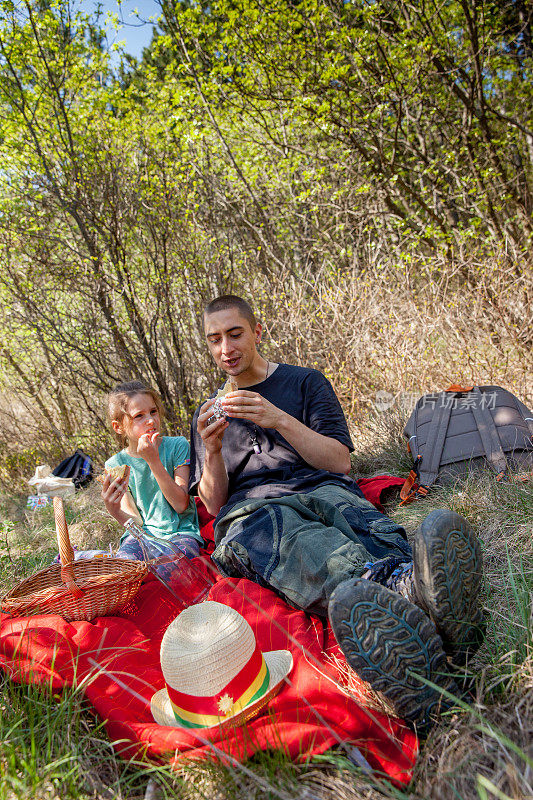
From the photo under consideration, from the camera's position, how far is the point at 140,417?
10.3 feet

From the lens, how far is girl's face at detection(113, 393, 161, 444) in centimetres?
311

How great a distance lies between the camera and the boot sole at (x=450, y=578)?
4.90ft

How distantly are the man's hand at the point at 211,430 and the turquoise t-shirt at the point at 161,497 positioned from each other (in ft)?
2.32

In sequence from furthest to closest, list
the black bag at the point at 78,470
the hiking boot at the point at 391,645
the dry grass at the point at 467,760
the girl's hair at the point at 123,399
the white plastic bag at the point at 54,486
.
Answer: the black bag at the point at 78,470
the white plastic bag at the point at 54,486
the girl's hair at the point at 123,399
the hiking boot at the point at 391,645
the dry grass at the point at 467,760

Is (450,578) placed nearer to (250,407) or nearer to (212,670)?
(212,670)

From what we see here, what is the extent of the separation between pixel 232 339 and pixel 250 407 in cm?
54

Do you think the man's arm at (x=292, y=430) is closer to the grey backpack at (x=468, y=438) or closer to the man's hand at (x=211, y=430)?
the man's hand at (x=211, y=430)

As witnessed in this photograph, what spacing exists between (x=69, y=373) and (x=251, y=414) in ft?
14.9

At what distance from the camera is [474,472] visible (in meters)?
3.21

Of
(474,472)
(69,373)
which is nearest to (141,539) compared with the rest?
(474,472)

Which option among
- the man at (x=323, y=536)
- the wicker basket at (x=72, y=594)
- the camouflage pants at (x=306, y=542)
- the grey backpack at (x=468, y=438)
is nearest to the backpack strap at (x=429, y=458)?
the grey backpack at (x=468, y=438)

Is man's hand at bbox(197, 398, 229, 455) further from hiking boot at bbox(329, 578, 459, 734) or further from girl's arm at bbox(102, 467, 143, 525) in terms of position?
hiking boot at bbox(329, 578, 459, 734)

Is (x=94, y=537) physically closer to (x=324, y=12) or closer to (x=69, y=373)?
(x=69, y=373)

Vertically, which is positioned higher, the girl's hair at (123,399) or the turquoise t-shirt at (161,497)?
the girl's hair at (123,399)
